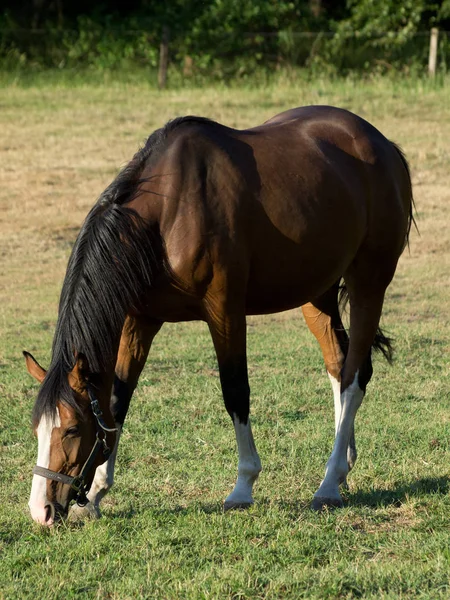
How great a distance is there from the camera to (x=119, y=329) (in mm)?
4438

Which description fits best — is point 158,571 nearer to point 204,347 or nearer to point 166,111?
point 204,347

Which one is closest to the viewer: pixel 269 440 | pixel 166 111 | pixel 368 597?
pixel 368 597

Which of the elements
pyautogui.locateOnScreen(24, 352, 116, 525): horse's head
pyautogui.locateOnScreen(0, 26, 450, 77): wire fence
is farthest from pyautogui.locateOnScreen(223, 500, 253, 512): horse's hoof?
pyautogui.locateOnScreen(0, 26, 450, 77): wire fence

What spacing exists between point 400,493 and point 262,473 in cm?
77

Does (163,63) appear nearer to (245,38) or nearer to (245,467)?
(245,38)

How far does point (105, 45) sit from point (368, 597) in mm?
20582

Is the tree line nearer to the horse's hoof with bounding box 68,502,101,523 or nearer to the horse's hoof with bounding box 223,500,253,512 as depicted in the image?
the horse's hoof with bounding box 223,500,253,512

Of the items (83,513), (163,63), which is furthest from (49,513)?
(163,63)

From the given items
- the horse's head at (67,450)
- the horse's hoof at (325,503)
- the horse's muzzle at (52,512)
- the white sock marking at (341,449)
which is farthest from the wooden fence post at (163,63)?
the horse's muzzle at (52,512)

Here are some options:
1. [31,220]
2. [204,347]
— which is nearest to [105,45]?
[31,220]

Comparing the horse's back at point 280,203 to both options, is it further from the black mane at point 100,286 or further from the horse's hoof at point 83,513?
the horse's hoof at point 83,513

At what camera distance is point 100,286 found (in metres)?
4.36

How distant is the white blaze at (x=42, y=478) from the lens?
4098 mm

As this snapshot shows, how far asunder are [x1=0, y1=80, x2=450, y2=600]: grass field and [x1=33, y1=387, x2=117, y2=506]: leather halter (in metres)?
0.18
